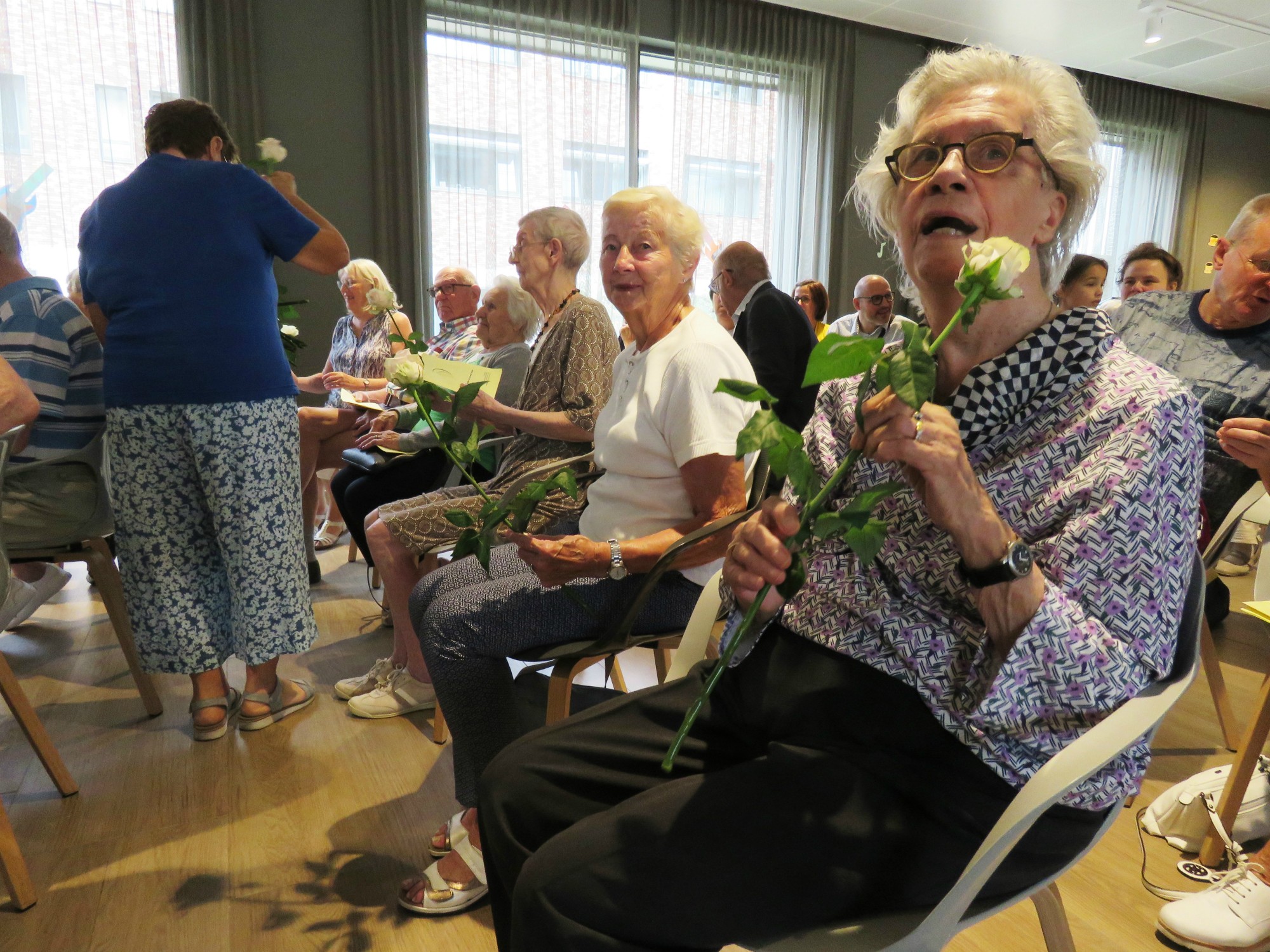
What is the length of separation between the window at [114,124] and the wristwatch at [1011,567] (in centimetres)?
559

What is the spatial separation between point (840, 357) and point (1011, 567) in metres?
0.27

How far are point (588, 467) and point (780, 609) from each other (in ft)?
3.27

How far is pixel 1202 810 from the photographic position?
5.77ft

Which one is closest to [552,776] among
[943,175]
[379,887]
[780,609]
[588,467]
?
[780,609]

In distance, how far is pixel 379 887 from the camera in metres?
1.61

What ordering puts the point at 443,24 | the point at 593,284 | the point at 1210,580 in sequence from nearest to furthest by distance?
1. the point at 1210,580
2. the point at 443,24
3. the point at 593,284

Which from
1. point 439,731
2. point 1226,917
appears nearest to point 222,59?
point 439,731

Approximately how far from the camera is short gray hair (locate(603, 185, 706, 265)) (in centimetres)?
173

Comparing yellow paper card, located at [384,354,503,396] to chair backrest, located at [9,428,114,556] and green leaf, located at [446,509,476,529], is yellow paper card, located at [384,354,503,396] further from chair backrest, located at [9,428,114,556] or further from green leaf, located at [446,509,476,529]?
chair backrest, located at [9,428,114,556]

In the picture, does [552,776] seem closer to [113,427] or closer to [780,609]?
[780,609]

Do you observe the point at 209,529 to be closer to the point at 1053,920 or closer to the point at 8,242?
the point at 8,242

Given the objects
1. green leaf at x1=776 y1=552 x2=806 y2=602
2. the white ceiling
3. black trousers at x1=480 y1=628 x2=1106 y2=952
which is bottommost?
black trousers at x1=480 y1=628 x2=1106 y2=952

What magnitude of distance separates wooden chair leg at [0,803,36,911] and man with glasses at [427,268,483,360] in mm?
2029

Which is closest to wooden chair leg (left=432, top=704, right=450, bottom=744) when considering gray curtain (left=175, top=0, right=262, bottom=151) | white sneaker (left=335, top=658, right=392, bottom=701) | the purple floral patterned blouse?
white sneaker (left=335, top=658, right=392, bottom=701)
